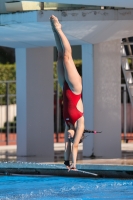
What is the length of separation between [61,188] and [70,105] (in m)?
4.84

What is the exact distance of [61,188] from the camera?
1249cm

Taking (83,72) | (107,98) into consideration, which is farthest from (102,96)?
(83,72)

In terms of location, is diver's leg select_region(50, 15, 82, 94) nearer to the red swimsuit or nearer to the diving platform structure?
the red swimsuit

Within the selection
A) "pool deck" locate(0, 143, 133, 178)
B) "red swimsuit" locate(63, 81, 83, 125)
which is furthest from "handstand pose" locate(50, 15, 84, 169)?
"pool deck" locate(0, 143, 133, 178)

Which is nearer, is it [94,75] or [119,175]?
[119,175]

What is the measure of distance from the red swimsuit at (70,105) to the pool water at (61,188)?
359 cm

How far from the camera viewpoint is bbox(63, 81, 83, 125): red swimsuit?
25.8 ft

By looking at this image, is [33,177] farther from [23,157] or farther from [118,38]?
[118,38]

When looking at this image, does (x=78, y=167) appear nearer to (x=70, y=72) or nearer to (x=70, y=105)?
(x=70, y=105)

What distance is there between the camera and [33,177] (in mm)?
13688

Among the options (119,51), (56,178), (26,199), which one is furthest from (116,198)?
(119,51)

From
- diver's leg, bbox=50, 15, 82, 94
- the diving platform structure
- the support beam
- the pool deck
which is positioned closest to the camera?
diver's leg, bbox=50, 15, 82, 94

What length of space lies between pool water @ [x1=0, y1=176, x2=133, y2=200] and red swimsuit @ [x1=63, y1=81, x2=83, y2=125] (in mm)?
3595

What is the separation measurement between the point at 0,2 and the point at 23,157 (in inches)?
148
